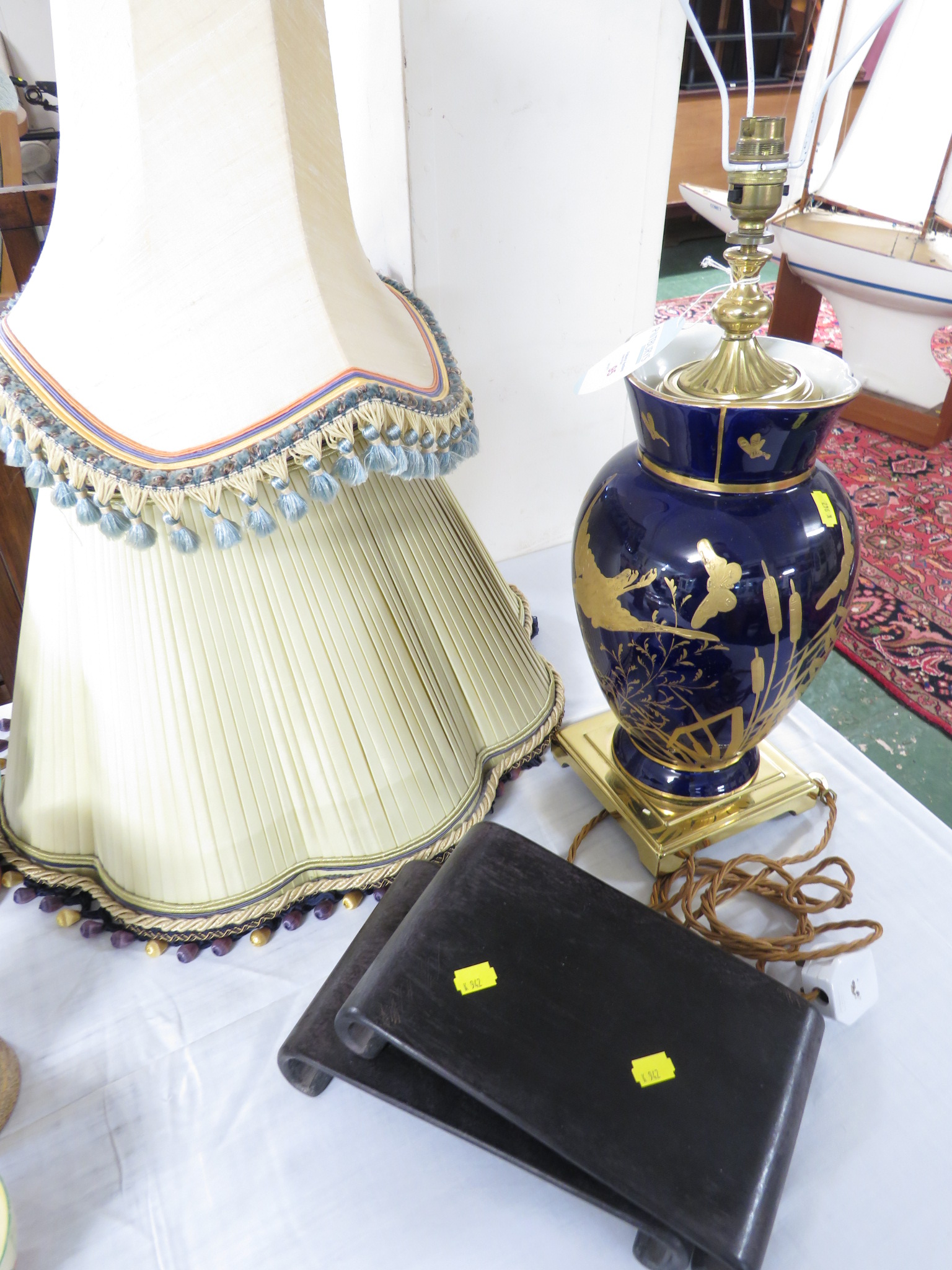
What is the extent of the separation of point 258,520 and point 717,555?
0.27 m

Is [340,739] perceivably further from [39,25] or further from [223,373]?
[39,25]

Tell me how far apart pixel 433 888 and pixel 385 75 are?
679 millimetres

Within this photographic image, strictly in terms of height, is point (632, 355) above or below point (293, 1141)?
above

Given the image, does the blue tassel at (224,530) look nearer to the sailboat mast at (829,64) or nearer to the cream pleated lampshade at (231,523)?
the cream pleated lampshade at (231,523)

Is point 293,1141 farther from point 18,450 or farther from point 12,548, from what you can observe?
point 12,548

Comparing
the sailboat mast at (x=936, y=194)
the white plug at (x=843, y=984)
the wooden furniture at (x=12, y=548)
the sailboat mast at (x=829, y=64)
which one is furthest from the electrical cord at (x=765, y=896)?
the sailboat mast at (x=829, y=64)

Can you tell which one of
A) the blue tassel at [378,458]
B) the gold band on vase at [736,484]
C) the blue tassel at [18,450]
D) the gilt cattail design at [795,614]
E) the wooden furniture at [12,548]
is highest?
the blue tassel at [18,450]

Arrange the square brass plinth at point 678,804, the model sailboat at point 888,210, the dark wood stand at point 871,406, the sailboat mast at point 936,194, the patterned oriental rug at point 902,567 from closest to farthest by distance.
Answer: the square brass plinth at point 678,804 < the patterned oriental rug at point 902,567 < the dark wood stand at point 871,406 < the model sailboat at point 888,210 < the sailboat mast at point 936,194

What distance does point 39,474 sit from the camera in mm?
458

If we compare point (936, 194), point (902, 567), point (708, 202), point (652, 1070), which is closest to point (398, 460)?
point (652, 1070)

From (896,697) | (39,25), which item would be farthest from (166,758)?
(39,25)

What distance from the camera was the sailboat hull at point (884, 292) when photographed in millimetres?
2154

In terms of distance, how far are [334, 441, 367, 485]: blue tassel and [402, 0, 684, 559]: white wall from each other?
16.9 inches

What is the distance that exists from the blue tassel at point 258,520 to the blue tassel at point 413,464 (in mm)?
82
